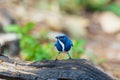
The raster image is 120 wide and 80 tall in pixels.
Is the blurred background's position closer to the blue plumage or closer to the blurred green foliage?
the blurred green foliage

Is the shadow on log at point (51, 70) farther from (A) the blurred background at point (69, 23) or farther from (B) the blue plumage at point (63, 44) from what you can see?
(A) the blurred background at point (69, 23)

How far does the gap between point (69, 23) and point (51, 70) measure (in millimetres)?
7998

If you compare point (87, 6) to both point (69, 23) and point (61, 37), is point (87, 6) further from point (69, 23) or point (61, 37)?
point (61, 37)

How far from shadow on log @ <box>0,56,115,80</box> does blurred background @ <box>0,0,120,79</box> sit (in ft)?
9.51

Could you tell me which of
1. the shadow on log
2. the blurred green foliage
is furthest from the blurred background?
the shadow on log

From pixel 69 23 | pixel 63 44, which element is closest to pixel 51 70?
pixel 63 44

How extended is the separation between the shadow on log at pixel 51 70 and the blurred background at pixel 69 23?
2898 mm

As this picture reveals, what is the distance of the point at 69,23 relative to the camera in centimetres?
1239

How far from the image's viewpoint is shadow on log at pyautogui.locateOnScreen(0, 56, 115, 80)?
14.4 ft

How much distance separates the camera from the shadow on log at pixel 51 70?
14.4ft

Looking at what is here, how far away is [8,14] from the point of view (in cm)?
1120

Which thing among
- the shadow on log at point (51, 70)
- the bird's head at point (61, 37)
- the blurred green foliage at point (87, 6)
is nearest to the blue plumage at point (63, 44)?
the bird's head at point (61, 37)

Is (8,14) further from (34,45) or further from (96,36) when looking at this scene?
(34,45)

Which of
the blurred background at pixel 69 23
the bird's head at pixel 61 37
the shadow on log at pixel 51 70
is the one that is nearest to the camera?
the bird's head at pixel 61 37
